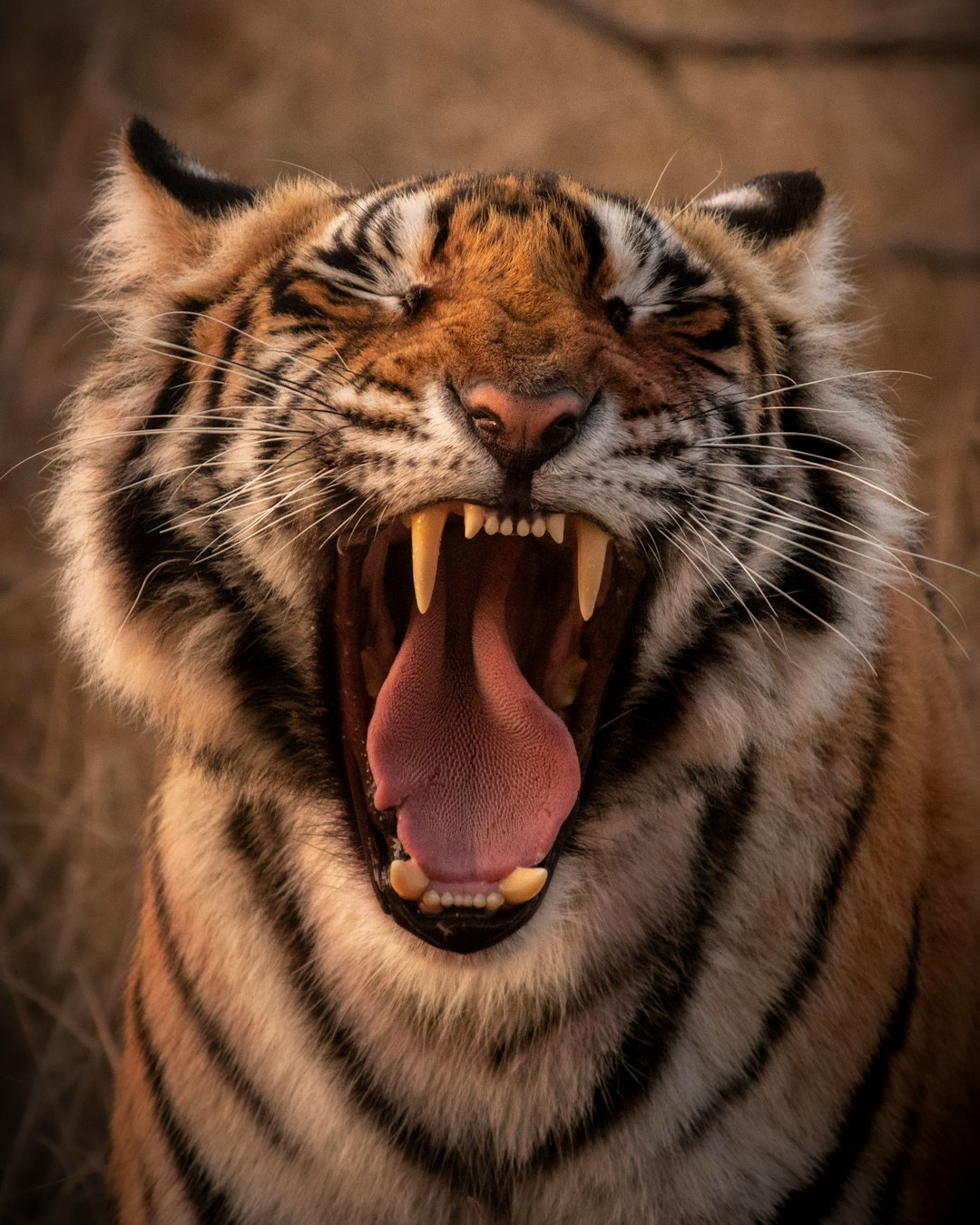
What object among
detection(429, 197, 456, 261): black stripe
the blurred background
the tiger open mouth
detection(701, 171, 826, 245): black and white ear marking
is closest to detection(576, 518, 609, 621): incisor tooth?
the tiger open mouth

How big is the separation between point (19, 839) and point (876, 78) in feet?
14.9

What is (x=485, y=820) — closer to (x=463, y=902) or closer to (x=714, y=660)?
(x=463, y=902)

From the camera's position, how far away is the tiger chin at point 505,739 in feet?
4.89

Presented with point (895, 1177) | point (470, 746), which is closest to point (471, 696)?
point (470, 746)

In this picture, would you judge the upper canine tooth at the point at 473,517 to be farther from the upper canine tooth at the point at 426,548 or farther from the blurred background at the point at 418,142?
the blurred background at the point at 418,142

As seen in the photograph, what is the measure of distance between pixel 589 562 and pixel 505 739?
9.8 inches

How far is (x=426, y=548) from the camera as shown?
1462 millimetres

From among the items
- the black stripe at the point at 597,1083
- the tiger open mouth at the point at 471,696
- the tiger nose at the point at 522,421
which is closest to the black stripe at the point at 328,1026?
the black stripe at the point at 597,1083

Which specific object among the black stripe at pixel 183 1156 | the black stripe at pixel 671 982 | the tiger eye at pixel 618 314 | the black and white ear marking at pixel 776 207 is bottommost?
the black stripe at pixel 183 1156

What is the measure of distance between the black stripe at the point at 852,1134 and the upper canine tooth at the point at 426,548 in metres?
0.76

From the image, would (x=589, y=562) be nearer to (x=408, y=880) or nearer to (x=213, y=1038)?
(x=408, y=880)

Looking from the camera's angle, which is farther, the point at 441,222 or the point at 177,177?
the point at 177,177

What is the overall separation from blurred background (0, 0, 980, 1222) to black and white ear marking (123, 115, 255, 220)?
1.43 m

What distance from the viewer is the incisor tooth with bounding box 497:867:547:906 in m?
1.43
